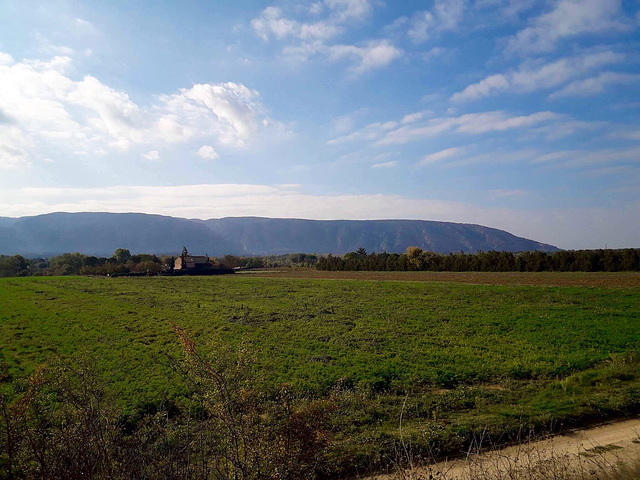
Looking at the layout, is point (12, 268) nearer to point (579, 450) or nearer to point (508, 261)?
point (508, 261)

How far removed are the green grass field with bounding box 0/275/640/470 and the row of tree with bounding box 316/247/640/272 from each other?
1175 inches

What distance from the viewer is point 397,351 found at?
16.5 metres

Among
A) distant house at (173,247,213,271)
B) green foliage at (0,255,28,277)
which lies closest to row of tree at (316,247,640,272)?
distant house at (173,247,213,271)

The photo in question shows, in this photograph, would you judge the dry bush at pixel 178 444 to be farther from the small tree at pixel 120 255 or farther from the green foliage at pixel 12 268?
→ the small tree at pixel 120 255

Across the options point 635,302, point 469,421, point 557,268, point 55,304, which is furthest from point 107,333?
point 557,268

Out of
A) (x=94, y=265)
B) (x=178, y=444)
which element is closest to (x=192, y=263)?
(x=94, y=265)

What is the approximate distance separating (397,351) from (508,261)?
2272 inches

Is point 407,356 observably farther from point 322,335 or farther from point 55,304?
point 55,304

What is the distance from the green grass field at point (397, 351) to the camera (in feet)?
32.5

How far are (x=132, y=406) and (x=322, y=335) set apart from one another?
10.6 meters

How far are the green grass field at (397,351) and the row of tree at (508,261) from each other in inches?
1175

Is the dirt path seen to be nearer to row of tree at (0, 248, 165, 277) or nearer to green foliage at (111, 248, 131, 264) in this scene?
row of tree at (0, 248, 165, 277)

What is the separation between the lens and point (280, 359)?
1576cm

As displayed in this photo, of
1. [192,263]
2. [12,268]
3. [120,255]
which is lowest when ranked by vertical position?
[12,268]
